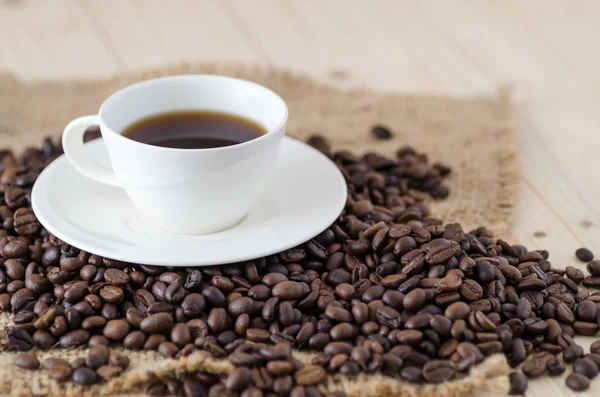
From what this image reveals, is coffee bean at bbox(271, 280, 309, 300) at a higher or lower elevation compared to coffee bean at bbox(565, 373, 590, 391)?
lower

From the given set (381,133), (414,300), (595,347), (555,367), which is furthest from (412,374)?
(381,133)

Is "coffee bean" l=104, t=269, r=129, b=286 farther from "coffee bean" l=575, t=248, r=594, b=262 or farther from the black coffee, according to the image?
"coffee bean" l=575, t=248, r=594, b=262

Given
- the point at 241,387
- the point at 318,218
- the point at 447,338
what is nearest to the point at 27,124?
the point at 318,218

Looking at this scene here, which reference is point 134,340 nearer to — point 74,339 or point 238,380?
point 74,339

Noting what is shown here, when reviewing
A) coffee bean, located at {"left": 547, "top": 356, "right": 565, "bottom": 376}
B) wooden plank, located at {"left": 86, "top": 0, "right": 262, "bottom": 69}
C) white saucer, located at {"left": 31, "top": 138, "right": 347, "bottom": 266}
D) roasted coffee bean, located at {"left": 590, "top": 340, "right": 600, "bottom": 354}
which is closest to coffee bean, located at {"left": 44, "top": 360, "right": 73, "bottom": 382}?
white saucer, located at {"left": 31, "top": 138, "right": 347, "bottom": 266}

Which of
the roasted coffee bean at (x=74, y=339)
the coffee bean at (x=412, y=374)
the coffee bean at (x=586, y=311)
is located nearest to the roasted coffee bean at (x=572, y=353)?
the coffee bean at (x=586, y=311)

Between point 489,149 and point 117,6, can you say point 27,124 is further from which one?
point 489,149

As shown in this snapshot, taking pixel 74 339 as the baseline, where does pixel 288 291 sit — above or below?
above
